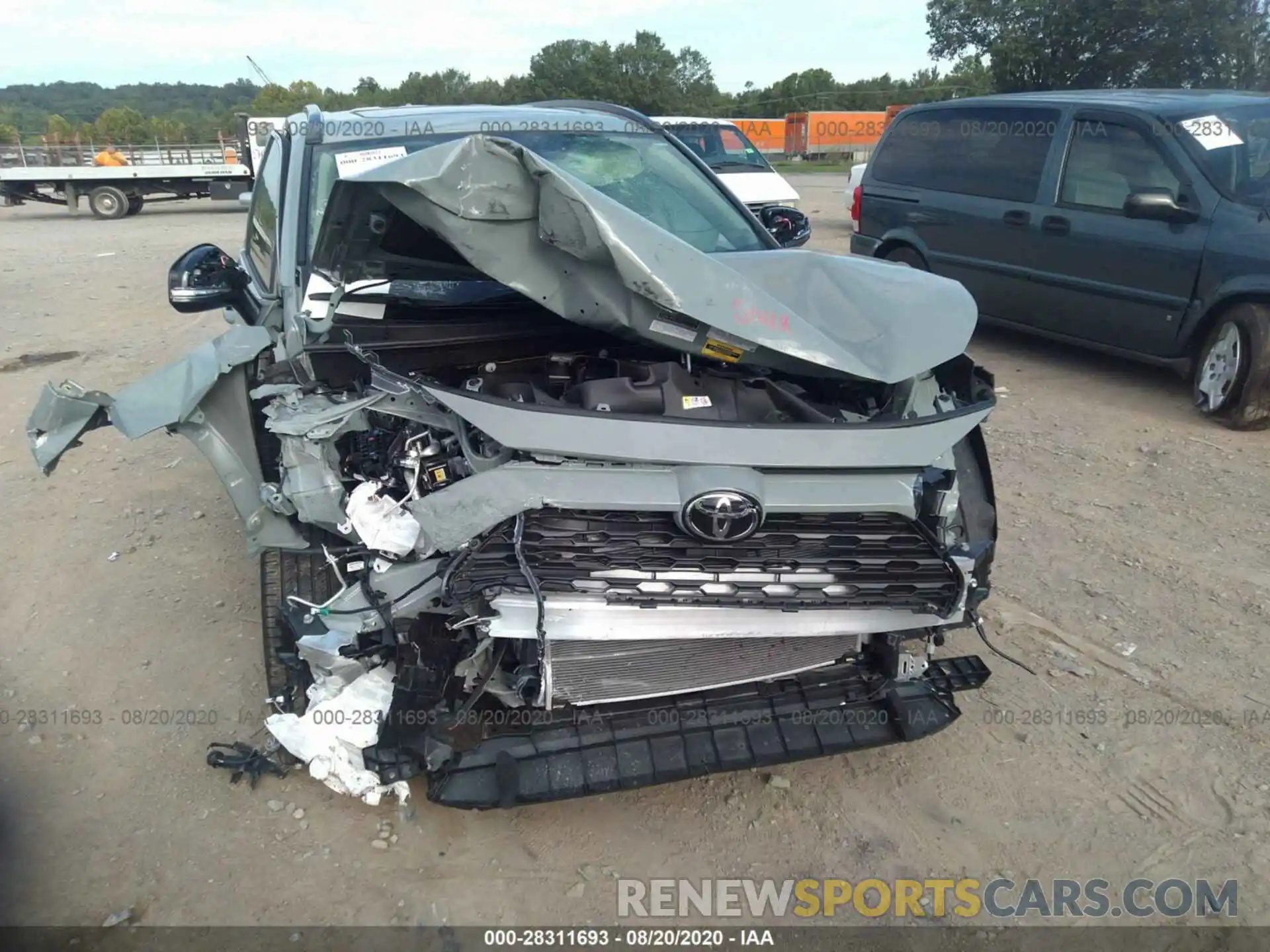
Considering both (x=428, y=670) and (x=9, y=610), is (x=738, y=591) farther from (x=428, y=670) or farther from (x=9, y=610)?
(x=9, y=610)

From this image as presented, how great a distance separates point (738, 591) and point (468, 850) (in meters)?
1.10

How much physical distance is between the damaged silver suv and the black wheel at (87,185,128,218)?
18.6m

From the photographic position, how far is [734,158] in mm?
11523

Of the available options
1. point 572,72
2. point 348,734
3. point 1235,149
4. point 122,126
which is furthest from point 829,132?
point 122,126

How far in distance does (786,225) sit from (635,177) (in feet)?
3.65

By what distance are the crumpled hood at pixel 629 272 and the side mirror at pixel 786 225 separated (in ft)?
5.38

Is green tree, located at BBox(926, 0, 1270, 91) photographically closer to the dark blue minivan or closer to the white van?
the white van

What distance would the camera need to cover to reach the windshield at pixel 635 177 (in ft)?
11.2

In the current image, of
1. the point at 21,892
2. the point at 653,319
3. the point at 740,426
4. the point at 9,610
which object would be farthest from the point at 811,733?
the point at 9,610

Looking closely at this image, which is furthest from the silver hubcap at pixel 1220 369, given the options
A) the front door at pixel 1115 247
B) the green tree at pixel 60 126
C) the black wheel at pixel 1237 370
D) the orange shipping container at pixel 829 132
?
the green tree at pixel 60 126

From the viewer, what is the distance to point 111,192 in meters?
18.0

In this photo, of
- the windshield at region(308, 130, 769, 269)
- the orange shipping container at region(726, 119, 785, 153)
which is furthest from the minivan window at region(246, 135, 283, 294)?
the orange shipping container at region(726, 119, 785, 153)

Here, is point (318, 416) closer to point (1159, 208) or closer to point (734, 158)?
point (1159, 208)

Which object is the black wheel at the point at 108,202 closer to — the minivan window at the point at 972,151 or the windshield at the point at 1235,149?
the minivan window at the point at 972,151
